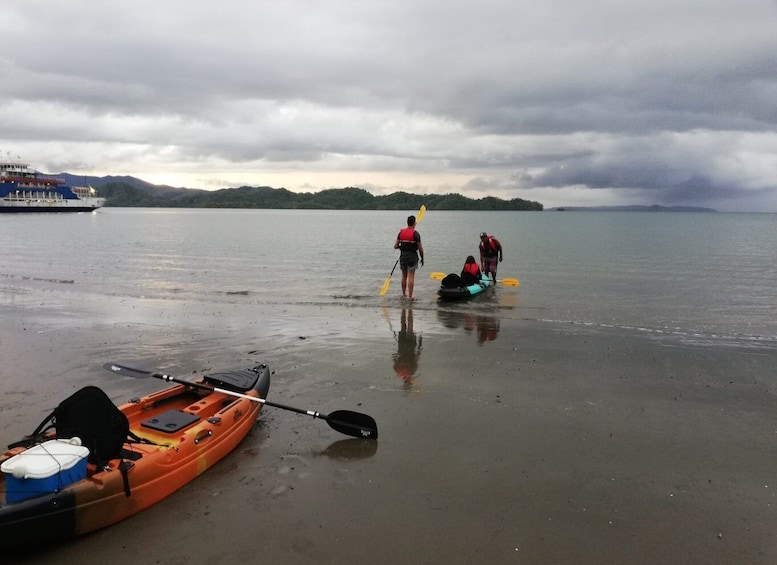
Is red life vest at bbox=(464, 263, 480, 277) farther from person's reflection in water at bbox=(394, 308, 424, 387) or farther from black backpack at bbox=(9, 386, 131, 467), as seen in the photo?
black backpack at bbox=(9, 386, 131, 467)

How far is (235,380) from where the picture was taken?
7.00 m

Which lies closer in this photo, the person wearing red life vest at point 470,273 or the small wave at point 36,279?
the person wearing red life vest at point 470,273

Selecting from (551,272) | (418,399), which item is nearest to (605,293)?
(551,272)

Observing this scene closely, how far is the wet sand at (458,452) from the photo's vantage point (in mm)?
4508

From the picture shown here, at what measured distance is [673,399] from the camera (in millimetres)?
7812

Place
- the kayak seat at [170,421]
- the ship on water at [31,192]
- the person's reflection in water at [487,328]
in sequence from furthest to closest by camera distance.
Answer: the ship on water at [31,192] < the person's reflection in water at [487,328] < the kayak seat at [170,421]

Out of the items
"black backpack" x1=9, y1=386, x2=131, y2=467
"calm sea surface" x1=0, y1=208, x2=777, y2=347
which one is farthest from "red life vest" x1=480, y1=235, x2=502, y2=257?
"black backpack" x1=9, y1=386, x2=131, y2=467

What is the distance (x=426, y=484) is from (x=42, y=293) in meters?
17.1

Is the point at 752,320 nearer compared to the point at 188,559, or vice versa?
the point at 188,559

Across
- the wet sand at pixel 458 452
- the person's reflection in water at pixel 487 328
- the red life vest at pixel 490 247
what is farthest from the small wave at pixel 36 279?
the person's reflection in water at pixel 487 328

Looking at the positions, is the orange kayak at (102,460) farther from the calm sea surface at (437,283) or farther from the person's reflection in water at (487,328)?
the calm sea surface at (437,283)

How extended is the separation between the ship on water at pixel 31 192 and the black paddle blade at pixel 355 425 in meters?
129

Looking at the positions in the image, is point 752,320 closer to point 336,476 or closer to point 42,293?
point 336,476

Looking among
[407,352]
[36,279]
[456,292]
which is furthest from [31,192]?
[407,352]
